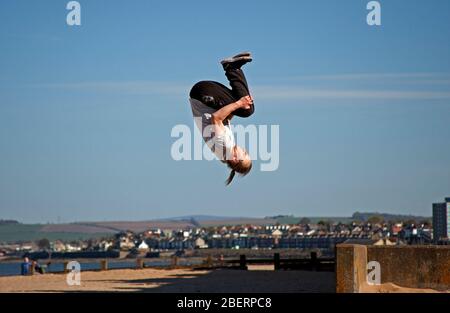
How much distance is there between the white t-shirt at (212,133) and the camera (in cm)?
805

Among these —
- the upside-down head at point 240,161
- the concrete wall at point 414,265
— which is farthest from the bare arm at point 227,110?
the concrete wall at point 414,265

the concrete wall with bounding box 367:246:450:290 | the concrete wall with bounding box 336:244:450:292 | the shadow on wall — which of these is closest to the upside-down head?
the concrete wall with bounding box 336:244:450:292

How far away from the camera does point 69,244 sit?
624ft

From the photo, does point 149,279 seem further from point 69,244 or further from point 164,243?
point 69,244

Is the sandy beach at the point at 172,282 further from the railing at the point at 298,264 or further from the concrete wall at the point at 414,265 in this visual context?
the concrete wall at the point at 414,265

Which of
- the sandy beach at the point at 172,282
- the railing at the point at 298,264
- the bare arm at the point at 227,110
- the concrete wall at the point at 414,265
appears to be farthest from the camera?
the railing at the point at 298,264

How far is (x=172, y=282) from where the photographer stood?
33594mm

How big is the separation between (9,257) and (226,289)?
154307 mm

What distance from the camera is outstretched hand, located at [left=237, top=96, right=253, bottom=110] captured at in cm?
805

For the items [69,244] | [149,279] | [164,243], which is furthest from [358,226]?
[149,279]

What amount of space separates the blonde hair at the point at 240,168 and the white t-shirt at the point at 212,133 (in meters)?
0.10

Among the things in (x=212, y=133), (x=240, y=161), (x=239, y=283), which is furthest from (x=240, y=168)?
(x=239, y=283)

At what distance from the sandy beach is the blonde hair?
19.6 meters
